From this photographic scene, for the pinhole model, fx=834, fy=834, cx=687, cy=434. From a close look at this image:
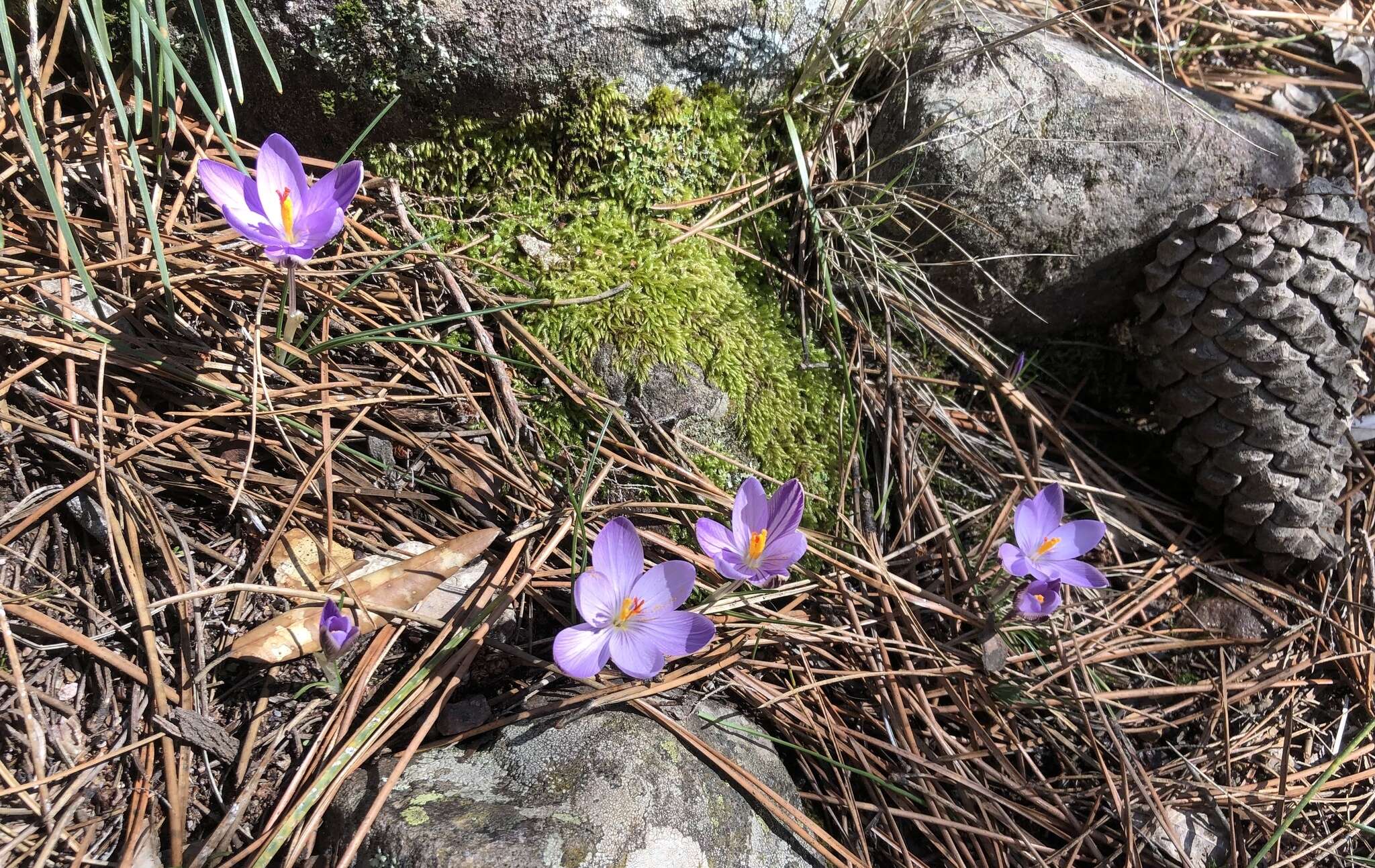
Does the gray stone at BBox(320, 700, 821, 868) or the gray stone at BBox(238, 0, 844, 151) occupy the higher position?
the gray stone at BBox(238, 0, 844, 151)

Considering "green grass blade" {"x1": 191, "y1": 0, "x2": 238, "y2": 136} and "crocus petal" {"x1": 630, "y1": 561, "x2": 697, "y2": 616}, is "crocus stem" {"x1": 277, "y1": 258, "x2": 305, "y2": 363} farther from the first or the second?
"crocus petal" {"x1": 630, "y1": 561, "x2": 697, "y2": 616}

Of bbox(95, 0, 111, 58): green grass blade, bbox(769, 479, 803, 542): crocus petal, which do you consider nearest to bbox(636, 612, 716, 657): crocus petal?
bbox(769, 479, 803, 542): crocus petal

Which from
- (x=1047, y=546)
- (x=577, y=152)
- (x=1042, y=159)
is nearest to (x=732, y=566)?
(x=1047, y=546)

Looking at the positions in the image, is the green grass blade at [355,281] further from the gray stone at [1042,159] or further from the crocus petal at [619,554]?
the gray stone at [1042,159]

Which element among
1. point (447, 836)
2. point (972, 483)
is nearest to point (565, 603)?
point (447, 836)

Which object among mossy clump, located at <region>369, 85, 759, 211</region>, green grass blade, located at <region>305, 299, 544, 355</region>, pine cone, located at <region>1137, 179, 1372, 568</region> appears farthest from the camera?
pine cone, located at <region>1137, 179, 1372, 568</region>

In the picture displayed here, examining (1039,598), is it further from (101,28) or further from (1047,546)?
(101,28)
